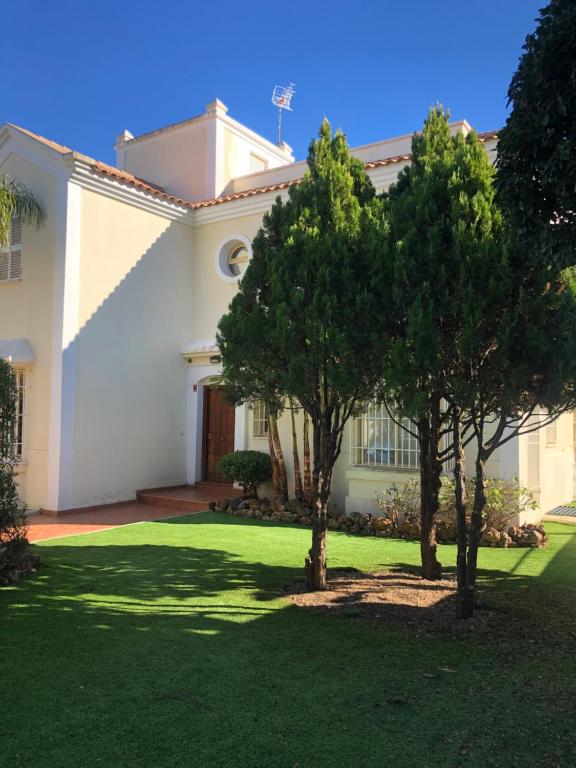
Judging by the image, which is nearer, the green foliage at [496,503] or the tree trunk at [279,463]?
the green foliage at [496,503]

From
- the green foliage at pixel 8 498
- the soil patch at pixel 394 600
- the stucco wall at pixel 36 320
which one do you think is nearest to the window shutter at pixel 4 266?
the stucco wall at pixel 36 320

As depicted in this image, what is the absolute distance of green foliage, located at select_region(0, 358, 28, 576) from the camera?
687cm

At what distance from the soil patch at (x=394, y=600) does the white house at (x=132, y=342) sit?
4.08 m

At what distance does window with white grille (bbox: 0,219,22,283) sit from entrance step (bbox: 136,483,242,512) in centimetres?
569

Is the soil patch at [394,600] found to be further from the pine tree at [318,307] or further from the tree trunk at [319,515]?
the pine tree at [318,307]

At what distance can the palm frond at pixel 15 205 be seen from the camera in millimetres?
11414

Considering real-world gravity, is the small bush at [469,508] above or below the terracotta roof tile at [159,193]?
below

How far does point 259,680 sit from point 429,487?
333cm

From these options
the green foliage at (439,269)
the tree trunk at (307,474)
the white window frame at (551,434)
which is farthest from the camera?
the white window frame at (551,434)

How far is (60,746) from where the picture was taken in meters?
3.30

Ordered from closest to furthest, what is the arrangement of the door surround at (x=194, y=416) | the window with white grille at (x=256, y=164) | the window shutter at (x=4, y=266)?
the window shutter at (x=4, y=266), the door surround at (x=194, y=416), the window with white grille at (x=256, y=164)

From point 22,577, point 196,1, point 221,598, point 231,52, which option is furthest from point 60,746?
point 231,52

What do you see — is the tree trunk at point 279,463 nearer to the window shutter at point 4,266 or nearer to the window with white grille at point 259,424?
the window with white grille at point 259,424

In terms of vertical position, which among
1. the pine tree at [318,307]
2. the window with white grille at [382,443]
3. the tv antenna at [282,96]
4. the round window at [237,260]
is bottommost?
the window with white grille at [382,443]
